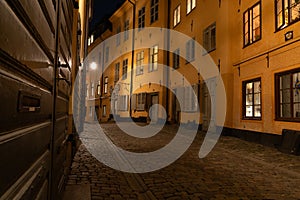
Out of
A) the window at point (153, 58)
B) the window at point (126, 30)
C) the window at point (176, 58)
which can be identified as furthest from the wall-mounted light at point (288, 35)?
the window at point (126, 30)

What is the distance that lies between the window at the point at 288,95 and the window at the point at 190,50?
6923mm

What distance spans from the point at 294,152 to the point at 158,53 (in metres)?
14.0

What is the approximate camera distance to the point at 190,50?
15.6 m

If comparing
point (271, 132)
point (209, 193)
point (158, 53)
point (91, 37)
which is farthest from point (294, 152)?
point (91, 37)

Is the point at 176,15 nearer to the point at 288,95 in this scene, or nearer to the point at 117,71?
the point at 117,71

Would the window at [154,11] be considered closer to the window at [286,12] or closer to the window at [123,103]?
the window at [123,103]

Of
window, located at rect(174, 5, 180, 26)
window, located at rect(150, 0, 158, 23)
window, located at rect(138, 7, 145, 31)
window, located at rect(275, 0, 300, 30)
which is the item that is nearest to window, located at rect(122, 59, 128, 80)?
window, located at rect(138, 7, 145, 31)

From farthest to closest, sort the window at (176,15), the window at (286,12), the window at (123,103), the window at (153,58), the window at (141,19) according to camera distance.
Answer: the window at (123,103) → the window at (141,19) → the window at (153,58) → the window at (176,15) → the window at (286,12)

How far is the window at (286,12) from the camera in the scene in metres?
8.02

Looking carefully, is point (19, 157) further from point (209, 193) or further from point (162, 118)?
point (162, 118)

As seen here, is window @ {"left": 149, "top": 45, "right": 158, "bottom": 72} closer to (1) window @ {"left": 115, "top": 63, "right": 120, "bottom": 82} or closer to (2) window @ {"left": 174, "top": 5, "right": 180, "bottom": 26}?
(2) window @ {"left": 174, "top": 5, "right": 180, "bottom": 26}

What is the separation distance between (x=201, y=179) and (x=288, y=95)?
553 centimetres

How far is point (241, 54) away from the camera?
10961mm

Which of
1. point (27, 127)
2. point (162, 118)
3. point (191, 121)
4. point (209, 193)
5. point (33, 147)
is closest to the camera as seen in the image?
point (27, 127)
